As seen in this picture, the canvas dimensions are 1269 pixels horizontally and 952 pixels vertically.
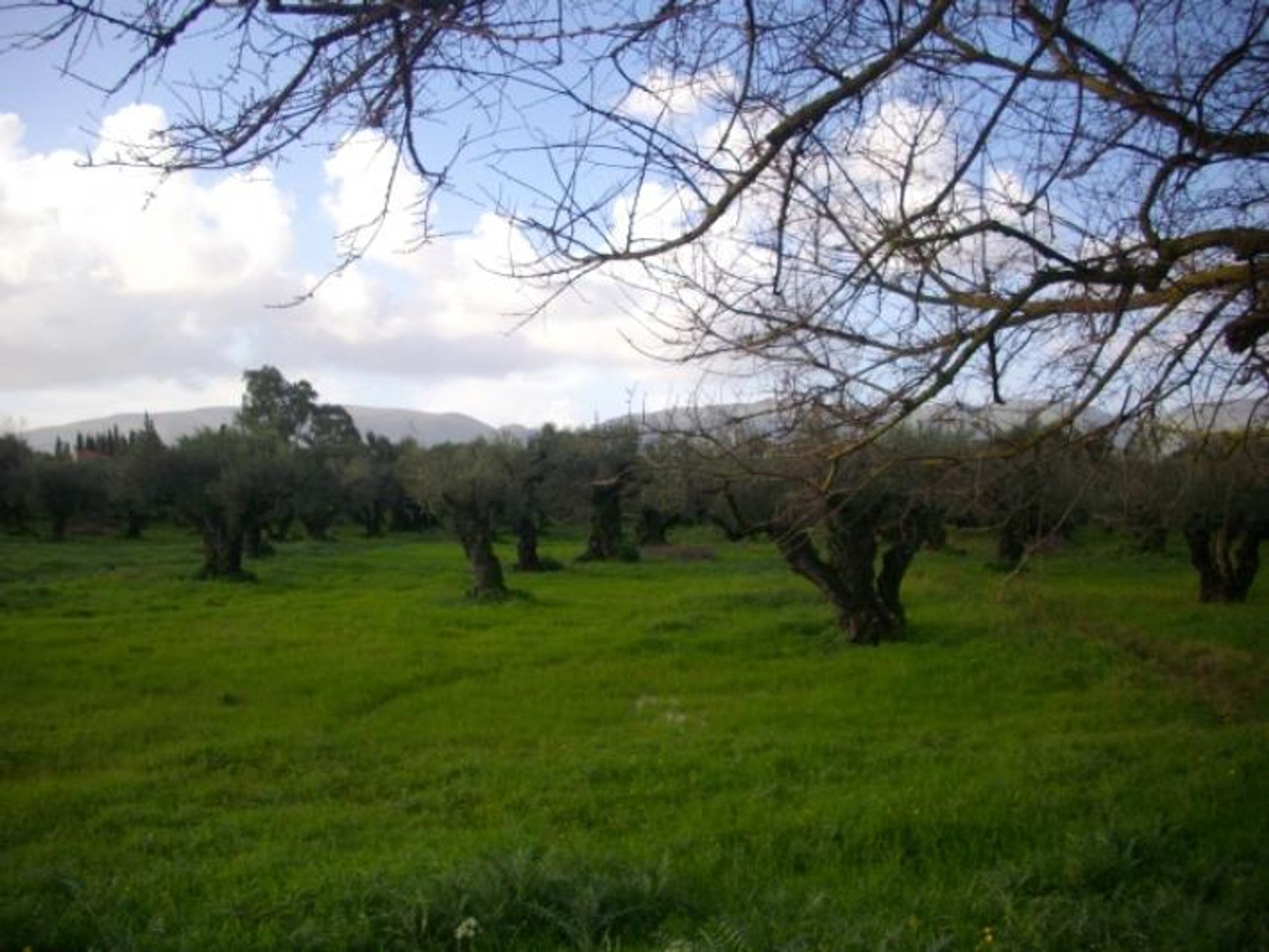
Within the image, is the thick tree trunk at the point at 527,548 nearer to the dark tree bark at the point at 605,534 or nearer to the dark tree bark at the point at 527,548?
the dark tree bark at the point at 527,548

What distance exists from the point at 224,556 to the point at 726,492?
89.1ft

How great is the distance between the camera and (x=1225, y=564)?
2430 centimetres

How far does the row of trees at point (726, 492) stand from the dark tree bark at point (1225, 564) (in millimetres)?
52

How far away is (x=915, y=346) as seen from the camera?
5.11 metres

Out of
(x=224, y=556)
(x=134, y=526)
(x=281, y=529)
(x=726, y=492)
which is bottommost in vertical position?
(x=224, y=556)

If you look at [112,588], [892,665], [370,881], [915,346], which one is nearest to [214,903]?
[370,881]

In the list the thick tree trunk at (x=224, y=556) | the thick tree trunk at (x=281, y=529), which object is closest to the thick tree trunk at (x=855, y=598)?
the thick tree trunk at (x=224, y=556)

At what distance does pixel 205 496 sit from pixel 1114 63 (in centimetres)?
3490

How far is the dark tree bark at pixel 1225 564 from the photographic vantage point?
79.3 ft

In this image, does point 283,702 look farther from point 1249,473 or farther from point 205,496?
point 205,496

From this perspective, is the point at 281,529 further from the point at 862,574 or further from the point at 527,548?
the point at 862,574

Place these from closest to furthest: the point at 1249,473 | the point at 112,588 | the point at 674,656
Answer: the point at 1249,473
the point at 674,656
the point at 112,588

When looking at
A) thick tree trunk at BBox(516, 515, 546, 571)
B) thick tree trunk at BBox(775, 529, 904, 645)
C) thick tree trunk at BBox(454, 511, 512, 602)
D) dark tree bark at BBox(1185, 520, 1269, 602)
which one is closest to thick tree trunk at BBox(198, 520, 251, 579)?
thick tree trunk at BBox(454, 511, 512, 602)

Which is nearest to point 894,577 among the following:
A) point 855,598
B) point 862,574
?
point 862,574
